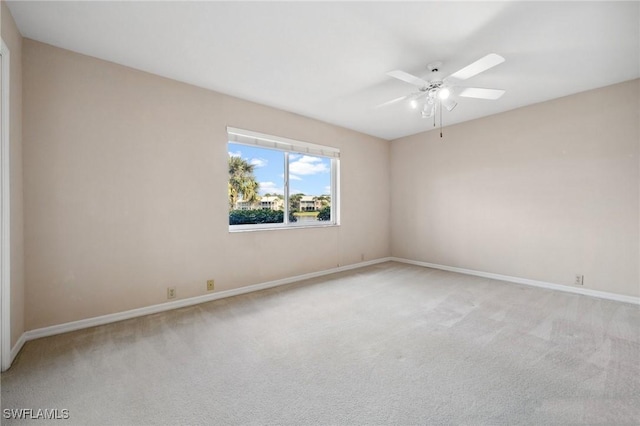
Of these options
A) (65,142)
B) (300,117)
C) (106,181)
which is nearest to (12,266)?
(106,181)

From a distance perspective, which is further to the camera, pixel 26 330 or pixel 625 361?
pixel 26 330

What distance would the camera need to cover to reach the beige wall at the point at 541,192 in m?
3.12

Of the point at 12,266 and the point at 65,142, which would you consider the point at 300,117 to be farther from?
the point at 12,266

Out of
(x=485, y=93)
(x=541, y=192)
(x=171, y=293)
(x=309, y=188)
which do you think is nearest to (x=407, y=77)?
(x=485, y=93)

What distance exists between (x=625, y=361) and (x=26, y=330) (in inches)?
181

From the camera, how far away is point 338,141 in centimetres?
458

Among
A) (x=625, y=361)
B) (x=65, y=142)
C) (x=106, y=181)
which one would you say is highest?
(x=65, y=142)

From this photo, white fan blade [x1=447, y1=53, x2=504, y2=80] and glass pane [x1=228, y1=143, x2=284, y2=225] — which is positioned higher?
white fan blade [x1=447, y1=53, x2=504, y2=80]

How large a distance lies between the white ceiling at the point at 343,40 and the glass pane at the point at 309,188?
1231 mm

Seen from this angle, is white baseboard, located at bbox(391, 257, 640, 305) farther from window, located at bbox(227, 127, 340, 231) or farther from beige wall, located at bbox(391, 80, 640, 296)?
window, located at bbox(227, 127, 340, 231)

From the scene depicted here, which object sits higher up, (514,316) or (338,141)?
(338,141)

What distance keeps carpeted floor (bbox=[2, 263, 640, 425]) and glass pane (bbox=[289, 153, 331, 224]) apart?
1709 millimetres

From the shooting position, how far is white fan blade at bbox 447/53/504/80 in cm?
198

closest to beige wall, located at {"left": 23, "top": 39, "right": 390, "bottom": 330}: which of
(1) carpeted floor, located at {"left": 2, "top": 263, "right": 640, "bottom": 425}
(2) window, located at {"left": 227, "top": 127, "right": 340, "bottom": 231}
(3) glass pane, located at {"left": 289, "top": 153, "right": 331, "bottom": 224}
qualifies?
(2) window, located at {"left": 227, "top": 127, "right": 340, "bottom": 231}
